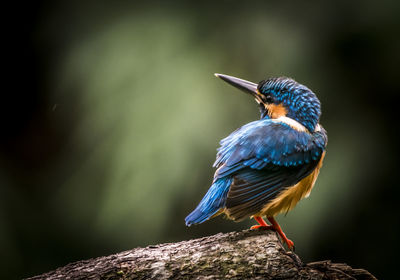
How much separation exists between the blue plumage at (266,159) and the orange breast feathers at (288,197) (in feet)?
0.06

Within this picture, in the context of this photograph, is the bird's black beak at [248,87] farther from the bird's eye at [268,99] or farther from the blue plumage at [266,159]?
the blue plumage at [266,159]

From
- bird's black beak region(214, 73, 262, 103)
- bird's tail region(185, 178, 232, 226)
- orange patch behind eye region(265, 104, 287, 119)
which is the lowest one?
bird's tail region(185, 178, 232, 226)

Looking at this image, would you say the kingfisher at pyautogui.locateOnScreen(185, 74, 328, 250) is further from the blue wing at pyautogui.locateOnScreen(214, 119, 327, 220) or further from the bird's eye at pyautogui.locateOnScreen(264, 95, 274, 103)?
the bird's eye at pyautogui.locateOnScreen(264, 95, 274, 103)

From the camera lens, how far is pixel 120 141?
4.16 meters

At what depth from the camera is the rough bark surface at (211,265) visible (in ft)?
7.62

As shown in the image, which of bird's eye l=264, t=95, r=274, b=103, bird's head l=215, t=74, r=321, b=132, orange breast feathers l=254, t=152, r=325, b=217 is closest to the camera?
orange breast feathers l=254, t=152, r=325, b=217

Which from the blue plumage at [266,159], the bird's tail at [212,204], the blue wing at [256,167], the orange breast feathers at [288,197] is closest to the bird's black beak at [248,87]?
the blue plumage at [266,159]

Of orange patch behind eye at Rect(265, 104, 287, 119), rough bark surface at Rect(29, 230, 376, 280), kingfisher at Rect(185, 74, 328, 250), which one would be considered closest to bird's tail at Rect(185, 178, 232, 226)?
kingfisher at Rect(185, 74, 328, 250)

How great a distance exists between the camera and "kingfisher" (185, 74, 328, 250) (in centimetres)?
274

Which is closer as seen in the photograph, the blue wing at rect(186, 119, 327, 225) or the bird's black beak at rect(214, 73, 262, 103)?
the blue wing at rect(186, 119, 327, 225)

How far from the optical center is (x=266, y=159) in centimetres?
288

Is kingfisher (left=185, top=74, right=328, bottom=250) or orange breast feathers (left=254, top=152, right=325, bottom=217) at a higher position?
kingfisher (left=185, top=74, right=328, bottom=250)

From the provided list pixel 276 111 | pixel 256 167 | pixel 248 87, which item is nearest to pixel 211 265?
pixel 256 167

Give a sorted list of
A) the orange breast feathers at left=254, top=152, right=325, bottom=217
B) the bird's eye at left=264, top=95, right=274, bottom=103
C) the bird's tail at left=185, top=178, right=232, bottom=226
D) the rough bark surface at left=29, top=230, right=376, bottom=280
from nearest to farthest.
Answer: the rough bark surface at left=29, top=230, right=376, bottom=280 < the bird's tail at left=185, top=178, right=232, bottom=226 < the orange breast feathers at left=254, top=152, right=325, bottom=217 < the bird's eye at left=264, top=95, right=274, bottom=103
